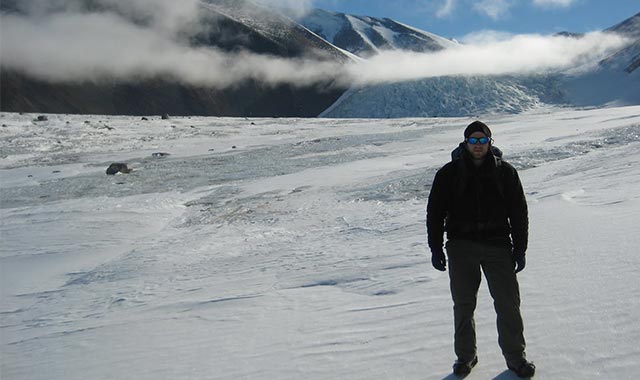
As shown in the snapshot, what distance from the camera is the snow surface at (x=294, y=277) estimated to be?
4039 mm

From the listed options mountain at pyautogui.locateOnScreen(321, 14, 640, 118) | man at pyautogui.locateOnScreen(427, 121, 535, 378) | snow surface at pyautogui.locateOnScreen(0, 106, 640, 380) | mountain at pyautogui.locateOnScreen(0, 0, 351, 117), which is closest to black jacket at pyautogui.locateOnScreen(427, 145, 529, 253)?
man at pyautogui.locateOnScreen(427, 121, 535, 378)

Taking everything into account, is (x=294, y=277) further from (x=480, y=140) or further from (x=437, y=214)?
(x=480, y=140)

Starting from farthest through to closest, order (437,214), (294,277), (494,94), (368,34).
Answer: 1. (368,34)
2. (494,94)
3. (294,277)
4. (437,214)

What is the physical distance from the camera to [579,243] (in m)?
5.94

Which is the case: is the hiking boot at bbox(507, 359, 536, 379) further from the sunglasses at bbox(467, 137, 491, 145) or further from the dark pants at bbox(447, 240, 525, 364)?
the sunglasses at bbox(467, 137, 491, 145)

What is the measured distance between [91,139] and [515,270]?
29517 millimetres

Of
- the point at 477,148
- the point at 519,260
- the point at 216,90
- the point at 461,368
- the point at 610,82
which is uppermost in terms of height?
the point at 216,90

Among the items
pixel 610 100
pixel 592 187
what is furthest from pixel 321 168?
pixel 610 100

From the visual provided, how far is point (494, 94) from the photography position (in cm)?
6850

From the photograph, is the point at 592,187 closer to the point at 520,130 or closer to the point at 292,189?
the point at 292,189

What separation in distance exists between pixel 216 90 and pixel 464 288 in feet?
319

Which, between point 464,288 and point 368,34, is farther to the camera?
point 368,34

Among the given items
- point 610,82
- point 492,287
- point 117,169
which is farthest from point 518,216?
point 610,82

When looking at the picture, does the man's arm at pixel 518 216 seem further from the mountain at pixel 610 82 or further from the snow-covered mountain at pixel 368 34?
the snow-covered mountain at pixel 368 34
